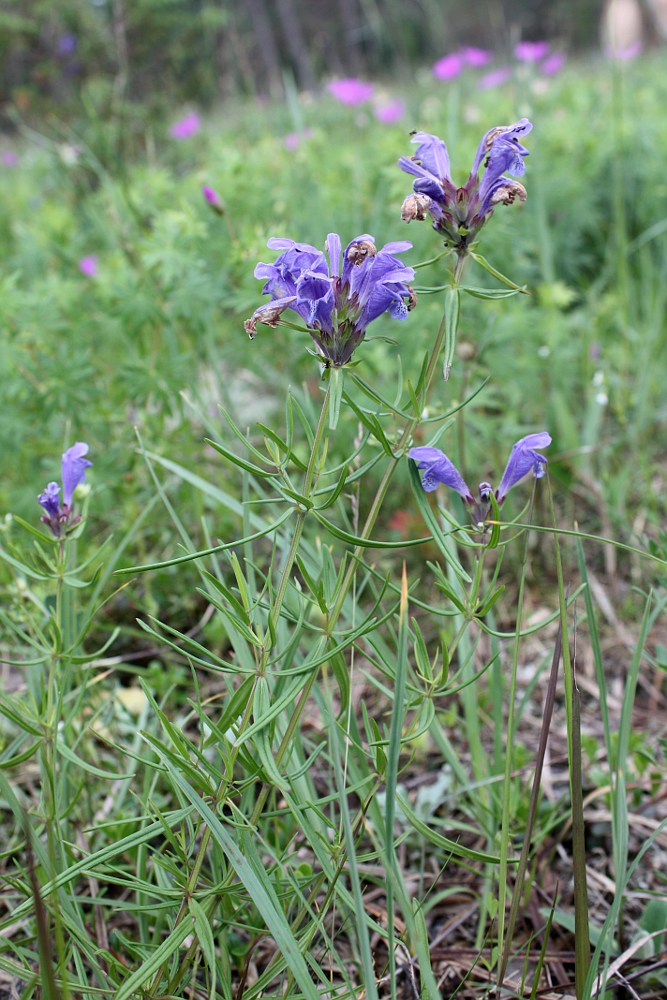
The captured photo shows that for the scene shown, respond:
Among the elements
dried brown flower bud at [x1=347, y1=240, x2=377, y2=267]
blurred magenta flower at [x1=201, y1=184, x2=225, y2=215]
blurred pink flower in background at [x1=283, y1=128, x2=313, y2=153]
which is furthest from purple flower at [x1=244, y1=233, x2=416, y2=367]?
blurred pink flower in background at [x1=283, y1=128, x2=313, y2=153]

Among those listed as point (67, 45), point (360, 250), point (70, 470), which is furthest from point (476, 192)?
point (67, 45)

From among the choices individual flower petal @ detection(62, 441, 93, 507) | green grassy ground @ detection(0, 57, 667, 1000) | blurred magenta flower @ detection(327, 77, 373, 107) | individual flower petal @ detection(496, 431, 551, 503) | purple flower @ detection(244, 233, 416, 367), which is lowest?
green grassy ground @ detection(0, 57, 667, 1000)

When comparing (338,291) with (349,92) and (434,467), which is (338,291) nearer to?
(434,467)

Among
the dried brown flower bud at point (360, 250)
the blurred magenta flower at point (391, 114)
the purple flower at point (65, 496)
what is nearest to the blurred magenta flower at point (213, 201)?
the purple flower at point (65, 496)

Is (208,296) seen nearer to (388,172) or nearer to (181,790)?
(388,172)

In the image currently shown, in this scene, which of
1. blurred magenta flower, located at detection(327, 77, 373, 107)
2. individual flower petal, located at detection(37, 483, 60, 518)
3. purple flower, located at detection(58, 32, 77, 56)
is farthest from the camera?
purple flower, located at detection(58, 32, 77, 56)

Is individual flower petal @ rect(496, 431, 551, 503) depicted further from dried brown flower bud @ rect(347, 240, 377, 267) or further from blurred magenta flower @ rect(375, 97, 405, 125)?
blurred magenta flower @ rect(375, 97, 405, 125)

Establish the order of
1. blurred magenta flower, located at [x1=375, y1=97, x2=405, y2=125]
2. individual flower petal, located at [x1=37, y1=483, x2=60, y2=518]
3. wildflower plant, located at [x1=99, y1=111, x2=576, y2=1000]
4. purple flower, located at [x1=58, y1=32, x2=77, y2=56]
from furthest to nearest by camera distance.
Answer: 1. purple flower, located at [x1=58, y1=32, x2=77, y2=56]
2. blurred magenta flower, located at [x1=375, y1=97, x2=405, y2=125]
3. individual flower petal, located at [x1=37, y1=483, x2=60, y2=518]
4. wildflower plant, located at [x1=99, y1=111, x2=576, y2=1000]
